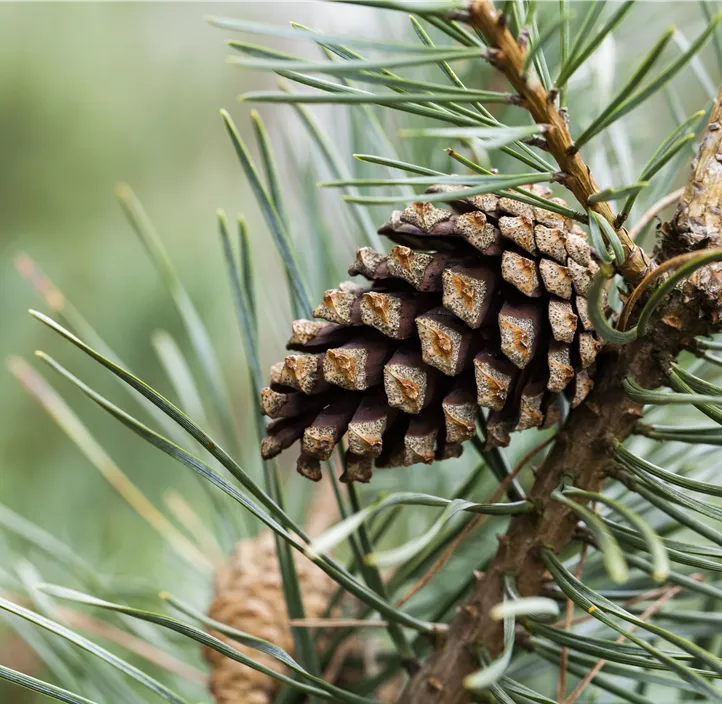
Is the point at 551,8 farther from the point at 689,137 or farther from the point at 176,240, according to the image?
the point at 176,240

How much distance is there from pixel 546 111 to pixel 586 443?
13 centimetres

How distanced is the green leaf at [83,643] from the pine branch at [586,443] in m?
0.11

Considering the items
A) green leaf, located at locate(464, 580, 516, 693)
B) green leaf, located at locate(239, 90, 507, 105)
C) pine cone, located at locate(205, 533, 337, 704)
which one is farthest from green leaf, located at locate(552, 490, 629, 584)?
pine cone, located at locate(205, 533, 337, 704)

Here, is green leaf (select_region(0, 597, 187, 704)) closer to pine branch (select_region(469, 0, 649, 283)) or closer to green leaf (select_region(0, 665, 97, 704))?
green leaf (select_region(0, 665, 97, 704))

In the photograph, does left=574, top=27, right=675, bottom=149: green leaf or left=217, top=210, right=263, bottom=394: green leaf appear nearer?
left=574, top=27, right=675, bottom=149: green leaf

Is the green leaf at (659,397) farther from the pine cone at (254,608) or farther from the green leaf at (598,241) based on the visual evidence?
the pine cone at (254,608)

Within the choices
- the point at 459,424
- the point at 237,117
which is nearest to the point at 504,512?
the point at 459,424

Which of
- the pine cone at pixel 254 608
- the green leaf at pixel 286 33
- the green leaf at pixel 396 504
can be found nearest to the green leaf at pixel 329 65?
the green leaf at pixel 286 33

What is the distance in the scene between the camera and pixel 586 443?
0.28m

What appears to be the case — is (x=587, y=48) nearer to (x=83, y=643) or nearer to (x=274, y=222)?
(x=274, y=222)

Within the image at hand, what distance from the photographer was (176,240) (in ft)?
3.19

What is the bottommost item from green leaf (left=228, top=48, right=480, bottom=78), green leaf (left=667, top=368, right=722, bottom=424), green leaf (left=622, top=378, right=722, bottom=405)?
green leaf (left=667, top=368, right=722, bottom=424)

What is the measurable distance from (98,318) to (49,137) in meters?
0.32

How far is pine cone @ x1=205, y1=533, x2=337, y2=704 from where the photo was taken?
0.40 meters
